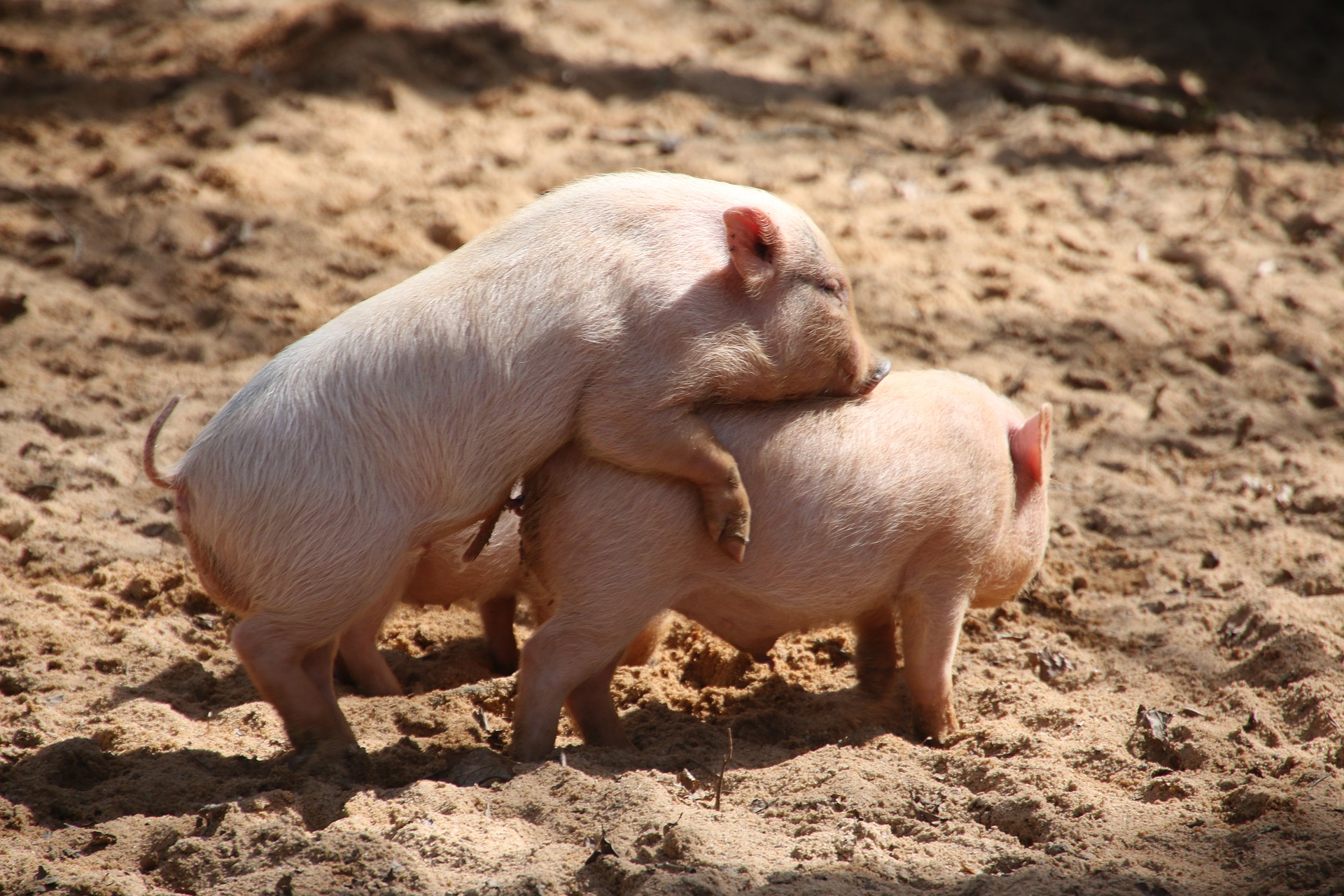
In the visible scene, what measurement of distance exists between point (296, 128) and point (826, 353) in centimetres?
380

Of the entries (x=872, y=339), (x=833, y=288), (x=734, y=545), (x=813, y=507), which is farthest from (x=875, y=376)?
(x=872, y=339)

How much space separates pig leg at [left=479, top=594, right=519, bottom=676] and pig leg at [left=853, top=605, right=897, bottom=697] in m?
1.16

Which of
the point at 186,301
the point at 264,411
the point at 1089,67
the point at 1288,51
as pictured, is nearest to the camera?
the point at 264,411

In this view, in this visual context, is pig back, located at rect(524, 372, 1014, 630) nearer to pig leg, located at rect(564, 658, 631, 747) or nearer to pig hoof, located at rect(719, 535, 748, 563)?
pig hoof, located at rect(719, 535, 748, 563)

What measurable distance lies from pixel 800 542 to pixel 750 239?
34.0 inches

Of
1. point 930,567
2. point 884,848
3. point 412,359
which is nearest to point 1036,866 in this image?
point 884,848

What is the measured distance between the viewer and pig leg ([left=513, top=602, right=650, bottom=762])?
3316mm

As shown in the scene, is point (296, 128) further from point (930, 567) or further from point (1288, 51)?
point (1288, 51)

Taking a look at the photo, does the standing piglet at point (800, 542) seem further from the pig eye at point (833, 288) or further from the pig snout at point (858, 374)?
the pig eye at point (833, 288)

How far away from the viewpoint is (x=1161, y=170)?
6996 millimetres

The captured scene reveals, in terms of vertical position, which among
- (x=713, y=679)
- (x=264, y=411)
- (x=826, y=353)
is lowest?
(x=713, y=679)

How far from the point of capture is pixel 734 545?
3.31 meters

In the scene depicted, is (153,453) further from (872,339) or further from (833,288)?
(872,339)

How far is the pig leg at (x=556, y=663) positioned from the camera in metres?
3.32
